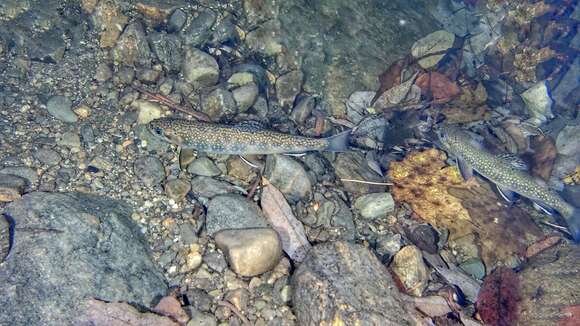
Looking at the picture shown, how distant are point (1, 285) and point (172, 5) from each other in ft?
19.6

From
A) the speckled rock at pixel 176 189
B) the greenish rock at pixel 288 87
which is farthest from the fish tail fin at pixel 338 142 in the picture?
the speckled rock at pixel 176 189

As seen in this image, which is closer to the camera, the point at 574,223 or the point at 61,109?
the point at 61,109

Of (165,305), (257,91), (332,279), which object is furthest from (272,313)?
(257,91)

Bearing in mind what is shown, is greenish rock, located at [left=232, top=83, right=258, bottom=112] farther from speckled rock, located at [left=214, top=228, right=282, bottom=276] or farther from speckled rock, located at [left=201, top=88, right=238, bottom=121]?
speckled rock, located at [left=214, top=228, right=282, bottom=276]

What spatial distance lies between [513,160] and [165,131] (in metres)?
6.61

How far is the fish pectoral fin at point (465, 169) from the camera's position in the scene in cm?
717

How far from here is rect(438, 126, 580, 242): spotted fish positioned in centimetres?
718

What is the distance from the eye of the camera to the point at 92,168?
6.02 meters

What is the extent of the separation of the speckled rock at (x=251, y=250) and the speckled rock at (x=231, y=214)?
23 centimetres

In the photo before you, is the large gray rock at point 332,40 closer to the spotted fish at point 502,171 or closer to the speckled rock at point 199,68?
the speckled rock at point 199,68

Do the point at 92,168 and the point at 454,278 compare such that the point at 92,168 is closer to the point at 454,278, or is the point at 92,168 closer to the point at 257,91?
the point at 257,91

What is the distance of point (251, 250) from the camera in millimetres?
5184

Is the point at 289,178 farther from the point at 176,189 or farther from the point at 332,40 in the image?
the point at 332,40

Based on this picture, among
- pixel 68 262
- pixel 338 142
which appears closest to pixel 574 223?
pixel 338 142
